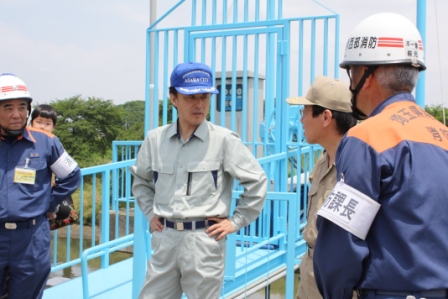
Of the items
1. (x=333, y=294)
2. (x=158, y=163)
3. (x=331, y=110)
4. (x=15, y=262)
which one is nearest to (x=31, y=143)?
(x=15, y=262)

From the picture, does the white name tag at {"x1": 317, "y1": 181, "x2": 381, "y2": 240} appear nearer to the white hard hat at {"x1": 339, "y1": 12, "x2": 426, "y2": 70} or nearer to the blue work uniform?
the white hard hat at {"x1": 339, "y1": 12, "x2": 426, "y2": 70}

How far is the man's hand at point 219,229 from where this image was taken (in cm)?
289

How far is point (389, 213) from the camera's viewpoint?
5.22 feet

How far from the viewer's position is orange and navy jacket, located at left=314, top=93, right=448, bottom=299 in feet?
5.15

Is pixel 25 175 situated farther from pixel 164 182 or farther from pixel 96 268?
pixel 96 268

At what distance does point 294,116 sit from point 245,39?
112 centimetres

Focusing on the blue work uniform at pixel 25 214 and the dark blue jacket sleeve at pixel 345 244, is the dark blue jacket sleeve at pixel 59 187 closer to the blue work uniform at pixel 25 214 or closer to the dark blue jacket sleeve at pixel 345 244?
the blue work uniform at pixel 25 214

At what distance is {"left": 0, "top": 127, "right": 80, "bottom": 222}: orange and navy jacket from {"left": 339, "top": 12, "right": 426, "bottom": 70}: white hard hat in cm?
235

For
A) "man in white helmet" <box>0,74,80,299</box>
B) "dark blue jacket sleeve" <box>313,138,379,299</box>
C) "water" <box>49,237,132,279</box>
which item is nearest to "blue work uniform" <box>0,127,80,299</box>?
"man in white helmet" <box>0,74,80,299</box>

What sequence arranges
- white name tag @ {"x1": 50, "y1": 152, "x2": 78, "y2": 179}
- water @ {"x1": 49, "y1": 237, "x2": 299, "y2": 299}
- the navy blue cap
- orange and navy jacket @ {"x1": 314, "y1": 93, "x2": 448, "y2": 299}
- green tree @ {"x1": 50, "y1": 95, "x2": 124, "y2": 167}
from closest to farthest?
orange and navy jacket @ {"x1": 314, "y1": 93, "x2": 448, "y2": 299} → the navy blue cap → white name tag @ {"x1": 50, "y1": 152, "x2": 78, "y2": 179} → water @ {"x1": 49, "y1": 237, "x2": 299, "y2": 299} → green tree @ {"x1": 50, "y1": 95, "x2": 124, "y2": 167}

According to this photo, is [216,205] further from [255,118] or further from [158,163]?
[255,118]

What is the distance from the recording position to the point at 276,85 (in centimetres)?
561

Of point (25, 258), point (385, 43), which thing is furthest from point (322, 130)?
point (25, 258)

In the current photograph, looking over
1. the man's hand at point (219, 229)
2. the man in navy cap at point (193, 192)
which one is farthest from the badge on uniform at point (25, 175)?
the man's hand at point (219, 229)
